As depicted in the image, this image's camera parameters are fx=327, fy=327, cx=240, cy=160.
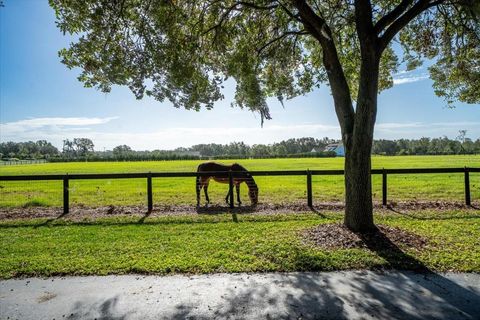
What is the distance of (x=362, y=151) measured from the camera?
6.98 m

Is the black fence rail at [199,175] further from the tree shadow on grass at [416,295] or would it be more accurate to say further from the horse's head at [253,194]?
the tree shadow on grass at [416,295]

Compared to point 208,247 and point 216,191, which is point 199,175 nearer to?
point 208,247

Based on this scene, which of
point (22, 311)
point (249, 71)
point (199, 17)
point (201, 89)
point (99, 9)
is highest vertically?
point (199, 17)

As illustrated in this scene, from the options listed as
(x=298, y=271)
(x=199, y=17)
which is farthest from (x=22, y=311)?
(x=199, y=17)

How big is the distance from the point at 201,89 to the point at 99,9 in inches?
127

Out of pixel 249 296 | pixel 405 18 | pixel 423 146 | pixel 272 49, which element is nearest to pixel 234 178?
pixel 272 49

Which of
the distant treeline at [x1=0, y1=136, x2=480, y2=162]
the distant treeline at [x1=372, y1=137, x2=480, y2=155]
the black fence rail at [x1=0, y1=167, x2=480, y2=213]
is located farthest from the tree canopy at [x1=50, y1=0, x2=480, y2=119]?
the distant treeline at [x1=372, y1=137, x2=480, y2=155]

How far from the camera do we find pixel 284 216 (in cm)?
945

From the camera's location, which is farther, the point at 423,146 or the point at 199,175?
the point at 423,146

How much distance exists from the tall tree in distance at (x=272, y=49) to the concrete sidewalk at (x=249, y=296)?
9.18ft

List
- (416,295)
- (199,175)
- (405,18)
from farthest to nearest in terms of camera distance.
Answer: (199,175)
(405,18)
(416,295)

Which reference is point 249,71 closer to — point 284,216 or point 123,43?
point 123,43

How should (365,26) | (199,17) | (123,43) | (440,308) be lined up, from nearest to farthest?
(440,308), (365,26), (123,43), (199,17)

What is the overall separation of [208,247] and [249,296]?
2245 millimetres
